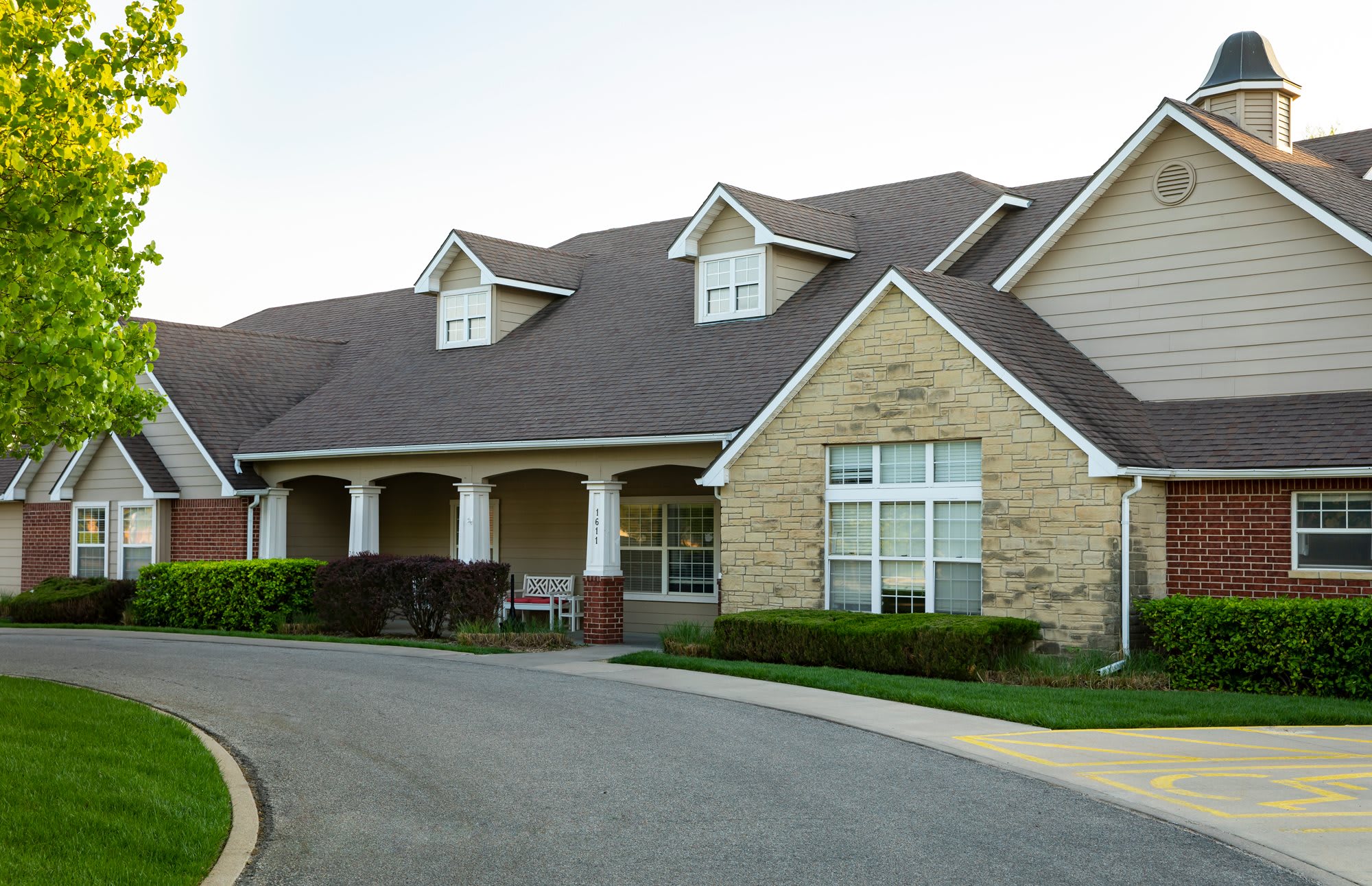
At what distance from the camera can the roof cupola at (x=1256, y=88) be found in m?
20.5

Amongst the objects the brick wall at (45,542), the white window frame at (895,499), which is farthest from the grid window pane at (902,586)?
the brick wall at (45,542)

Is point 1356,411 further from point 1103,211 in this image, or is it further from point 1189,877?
point 1189,877

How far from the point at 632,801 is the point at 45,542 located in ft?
80.0

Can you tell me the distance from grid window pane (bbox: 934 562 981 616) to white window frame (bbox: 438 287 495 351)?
1265cm

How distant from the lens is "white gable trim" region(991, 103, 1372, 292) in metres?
16.6

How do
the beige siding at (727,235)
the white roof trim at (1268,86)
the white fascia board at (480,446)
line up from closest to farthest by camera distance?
the white roof trim at (1268,86) → the white fascia board at (480,446) → the beige siding at (727,235)

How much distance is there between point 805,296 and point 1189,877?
1694 centimetres

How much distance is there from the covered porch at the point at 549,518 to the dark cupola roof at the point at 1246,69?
940cm

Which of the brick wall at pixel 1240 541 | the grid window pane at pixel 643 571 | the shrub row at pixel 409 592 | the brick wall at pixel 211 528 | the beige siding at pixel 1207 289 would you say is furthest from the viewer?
the brick wall at pixel 211 528

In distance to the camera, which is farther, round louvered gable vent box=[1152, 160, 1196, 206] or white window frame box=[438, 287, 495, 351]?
white window frame box=[438, 287, 495, 351]

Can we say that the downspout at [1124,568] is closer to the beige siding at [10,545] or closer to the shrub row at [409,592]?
the shrub row at [409,592]

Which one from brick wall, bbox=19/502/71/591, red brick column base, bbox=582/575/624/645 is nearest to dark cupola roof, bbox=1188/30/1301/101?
red brick column base, bbox=582/575/624/645

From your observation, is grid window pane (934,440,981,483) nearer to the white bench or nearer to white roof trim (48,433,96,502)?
the white bench

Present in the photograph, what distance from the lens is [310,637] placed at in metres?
22.6
